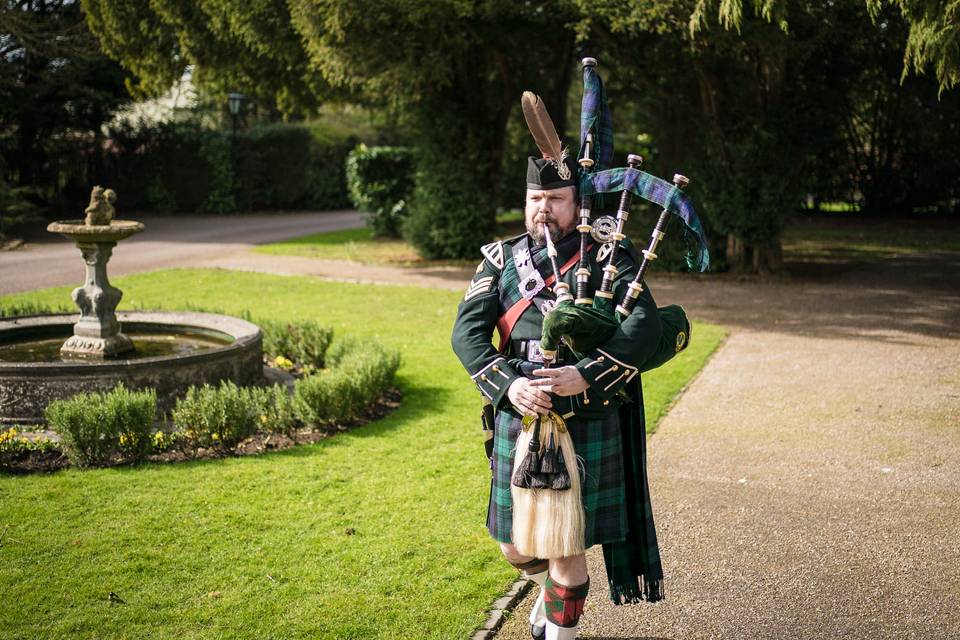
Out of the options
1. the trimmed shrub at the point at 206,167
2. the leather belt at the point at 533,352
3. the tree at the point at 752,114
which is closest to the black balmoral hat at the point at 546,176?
the leather belt at the point at 533,352

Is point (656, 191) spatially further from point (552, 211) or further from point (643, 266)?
point (552, 211)

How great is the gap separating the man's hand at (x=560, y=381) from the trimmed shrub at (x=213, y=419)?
3.97m

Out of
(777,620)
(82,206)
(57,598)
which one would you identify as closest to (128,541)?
(57,598)

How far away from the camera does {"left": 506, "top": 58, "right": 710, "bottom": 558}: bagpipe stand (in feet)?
12.0

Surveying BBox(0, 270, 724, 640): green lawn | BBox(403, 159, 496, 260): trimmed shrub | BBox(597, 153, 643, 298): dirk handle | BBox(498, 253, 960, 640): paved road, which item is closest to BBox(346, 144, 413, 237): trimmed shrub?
BBox(403, 159, 496, 260): trimmed shrub

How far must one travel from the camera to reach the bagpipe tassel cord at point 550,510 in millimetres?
3668

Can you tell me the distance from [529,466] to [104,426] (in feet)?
13.4

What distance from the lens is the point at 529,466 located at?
369 centimetres

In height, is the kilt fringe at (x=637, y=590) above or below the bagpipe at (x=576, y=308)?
below

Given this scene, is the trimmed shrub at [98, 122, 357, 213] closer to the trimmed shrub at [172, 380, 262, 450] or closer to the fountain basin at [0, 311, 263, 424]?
the fountain basin at [0, 311, 263, 424]

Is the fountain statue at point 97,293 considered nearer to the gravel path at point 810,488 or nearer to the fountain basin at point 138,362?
the fountain basin at point 138,362

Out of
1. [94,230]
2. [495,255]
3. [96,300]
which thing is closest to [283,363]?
[96,300]

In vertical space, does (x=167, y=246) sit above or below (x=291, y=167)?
below

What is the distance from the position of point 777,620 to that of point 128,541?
3.70 meters
